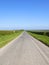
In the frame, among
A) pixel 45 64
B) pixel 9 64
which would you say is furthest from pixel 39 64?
pixel 9 64

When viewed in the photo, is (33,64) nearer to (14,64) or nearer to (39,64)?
(39,64)

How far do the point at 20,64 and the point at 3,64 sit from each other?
930mm

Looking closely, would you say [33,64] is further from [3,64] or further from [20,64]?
[3,64]

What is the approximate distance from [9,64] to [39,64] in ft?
5.40

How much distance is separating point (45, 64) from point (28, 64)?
93cm

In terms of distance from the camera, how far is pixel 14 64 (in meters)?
9.20

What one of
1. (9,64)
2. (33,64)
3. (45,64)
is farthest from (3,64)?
(45,64)

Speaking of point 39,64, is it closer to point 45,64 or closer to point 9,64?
point 45,64

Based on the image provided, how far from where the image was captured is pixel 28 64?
9.30 m

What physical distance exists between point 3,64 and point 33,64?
164cm

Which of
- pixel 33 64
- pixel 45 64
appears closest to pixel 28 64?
pixel 33 64

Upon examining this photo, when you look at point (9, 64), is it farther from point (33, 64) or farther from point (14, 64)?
point (33, 64)

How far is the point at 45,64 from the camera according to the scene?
9211 mm

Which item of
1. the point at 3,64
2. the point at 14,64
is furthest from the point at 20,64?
the point at 3,64
